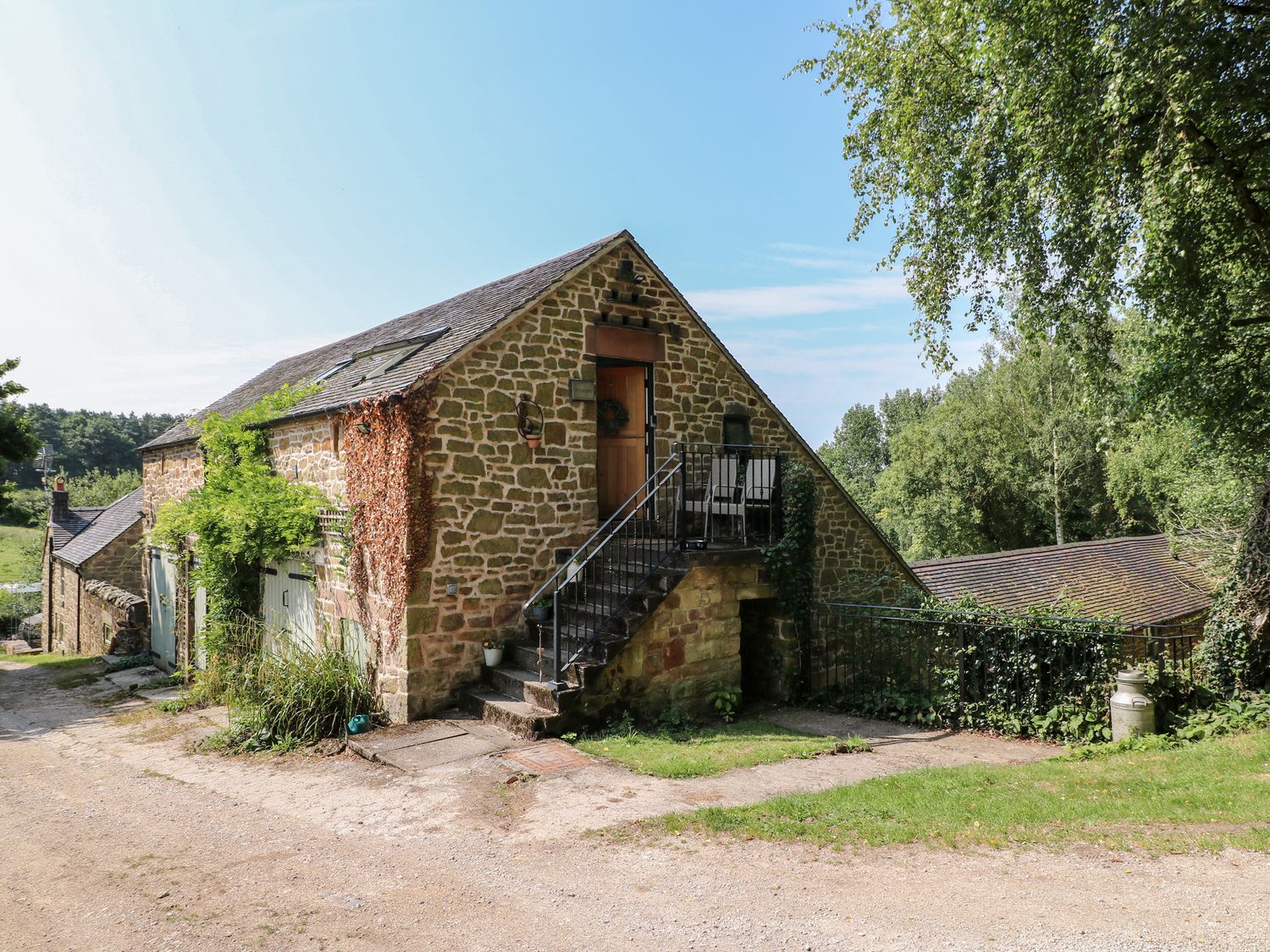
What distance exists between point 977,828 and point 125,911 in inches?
220

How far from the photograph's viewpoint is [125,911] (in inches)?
170

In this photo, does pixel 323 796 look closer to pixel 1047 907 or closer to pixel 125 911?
pixel 125 911

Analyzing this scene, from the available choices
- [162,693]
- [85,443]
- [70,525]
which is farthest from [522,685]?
[85,443]

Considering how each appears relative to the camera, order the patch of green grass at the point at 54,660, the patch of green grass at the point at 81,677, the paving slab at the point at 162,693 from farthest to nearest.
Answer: the patch of green grass at the point at 54,660
the patch of green grass at the point at 81,677
the paving slab at the point at 162,693

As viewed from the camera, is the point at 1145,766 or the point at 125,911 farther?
the point at 1145,766

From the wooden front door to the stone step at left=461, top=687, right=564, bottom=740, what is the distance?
11.0 ft

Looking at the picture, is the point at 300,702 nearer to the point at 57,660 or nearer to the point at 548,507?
the point at 548,507

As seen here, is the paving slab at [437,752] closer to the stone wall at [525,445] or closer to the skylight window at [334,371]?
the stone wall at [525,445]

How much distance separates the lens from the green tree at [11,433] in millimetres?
18484

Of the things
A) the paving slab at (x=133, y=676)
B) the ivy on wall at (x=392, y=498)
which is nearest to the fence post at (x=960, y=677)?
the ivy on wall at (x=392, y=498)

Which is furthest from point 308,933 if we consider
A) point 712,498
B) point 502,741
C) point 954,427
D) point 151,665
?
point 954,427

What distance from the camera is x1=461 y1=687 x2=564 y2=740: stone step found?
24.9ft

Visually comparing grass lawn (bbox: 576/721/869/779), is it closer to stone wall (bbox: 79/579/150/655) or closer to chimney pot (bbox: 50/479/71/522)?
stone wall (bbox: 79/579/150/655)

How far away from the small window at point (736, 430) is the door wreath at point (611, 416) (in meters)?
1.73
